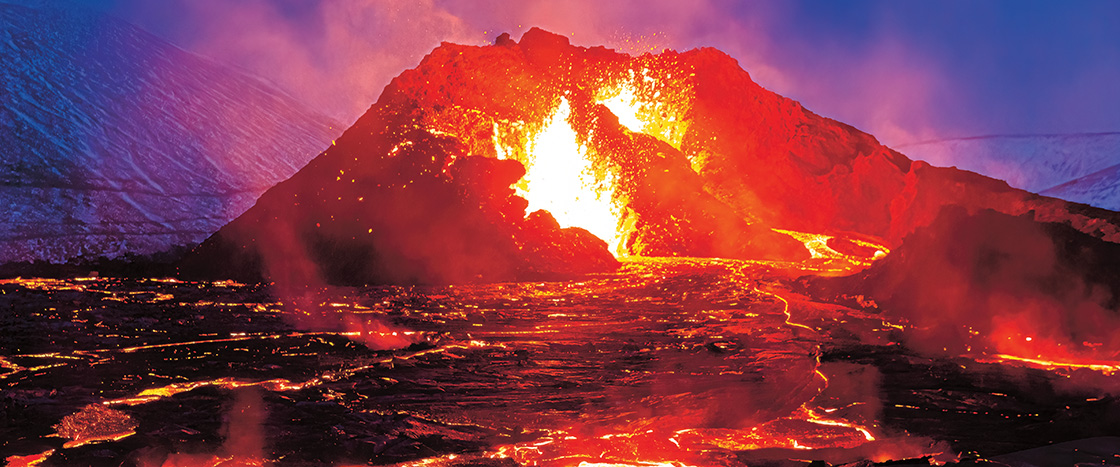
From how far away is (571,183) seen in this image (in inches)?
1569

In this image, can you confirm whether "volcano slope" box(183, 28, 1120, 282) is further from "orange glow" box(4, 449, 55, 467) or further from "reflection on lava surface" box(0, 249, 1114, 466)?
"orange glow" box(4, 449, 55, 467)

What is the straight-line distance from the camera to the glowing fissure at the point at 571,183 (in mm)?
39000

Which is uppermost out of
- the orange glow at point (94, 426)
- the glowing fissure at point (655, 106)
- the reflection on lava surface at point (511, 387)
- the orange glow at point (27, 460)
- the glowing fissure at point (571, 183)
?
the glowing fissure at point (655, 106)

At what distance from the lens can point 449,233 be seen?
1324 inches

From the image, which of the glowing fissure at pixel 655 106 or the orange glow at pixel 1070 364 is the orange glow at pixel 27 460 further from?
the glowing fissure at pixel 655 106

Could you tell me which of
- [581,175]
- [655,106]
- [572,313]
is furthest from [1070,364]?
[655,106]

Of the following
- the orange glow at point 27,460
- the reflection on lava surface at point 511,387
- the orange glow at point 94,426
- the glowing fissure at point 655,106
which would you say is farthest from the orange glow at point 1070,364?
the glowing fissure at point 655,106

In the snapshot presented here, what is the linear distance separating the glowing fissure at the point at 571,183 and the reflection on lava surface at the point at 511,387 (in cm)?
1605

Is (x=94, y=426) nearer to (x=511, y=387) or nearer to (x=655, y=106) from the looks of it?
(x=511, y=387)

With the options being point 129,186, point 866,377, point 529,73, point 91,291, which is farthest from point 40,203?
point 866,377

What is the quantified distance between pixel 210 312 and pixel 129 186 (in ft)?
281

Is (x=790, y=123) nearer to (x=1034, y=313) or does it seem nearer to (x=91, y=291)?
(x=1034, y=313)

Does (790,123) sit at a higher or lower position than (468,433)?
higher

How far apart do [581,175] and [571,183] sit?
2.52 ft
